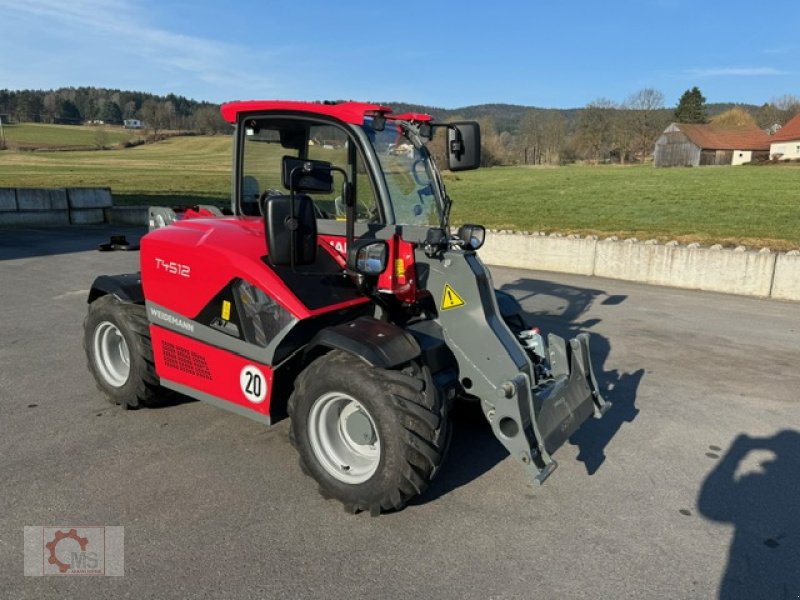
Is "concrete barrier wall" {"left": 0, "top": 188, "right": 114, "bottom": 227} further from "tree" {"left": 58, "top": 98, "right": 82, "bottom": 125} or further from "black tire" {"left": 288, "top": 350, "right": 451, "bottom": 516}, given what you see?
"tree" {"left": 58, "top": 98, "right": 82, "bottom": 125}

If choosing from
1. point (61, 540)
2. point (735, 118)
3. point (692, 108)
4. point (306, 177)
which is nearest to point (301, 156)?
point (306, 177)

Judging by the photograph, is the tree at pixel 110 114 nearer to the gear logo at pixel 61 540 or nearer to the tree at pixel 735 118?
the tree at pixel 735 118

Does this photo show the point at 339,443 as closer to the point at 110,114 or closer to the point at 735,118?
the point at 110,114

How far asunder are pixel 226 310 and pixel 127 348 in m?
1.34

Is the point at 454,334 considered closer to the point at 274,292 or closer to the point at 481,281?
the point at 481,281

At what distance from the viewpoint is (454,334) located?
3.89 metres

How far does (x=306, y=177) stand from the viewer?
134 inches

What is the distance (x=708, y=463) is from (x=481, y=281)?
7.23 ft

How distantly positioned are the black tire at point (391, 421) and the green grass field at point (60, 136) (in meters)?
85.3

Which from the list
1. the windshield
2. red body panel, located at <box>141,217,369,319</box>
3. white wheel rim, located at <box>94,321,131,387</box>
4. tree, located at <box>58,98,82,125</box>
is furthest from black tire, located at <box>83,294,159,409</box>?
tree, located at <box>58,98,82,125</box>

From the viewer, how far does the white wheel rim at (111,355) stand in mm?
4984

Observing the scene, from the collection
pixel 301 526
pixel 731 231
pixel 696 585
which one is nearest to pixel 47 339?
pixel 301 526

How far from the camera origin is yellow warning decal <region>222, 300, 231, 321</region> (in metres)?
3.97

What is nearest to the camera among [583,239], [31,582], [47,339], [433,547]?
[31,582]
